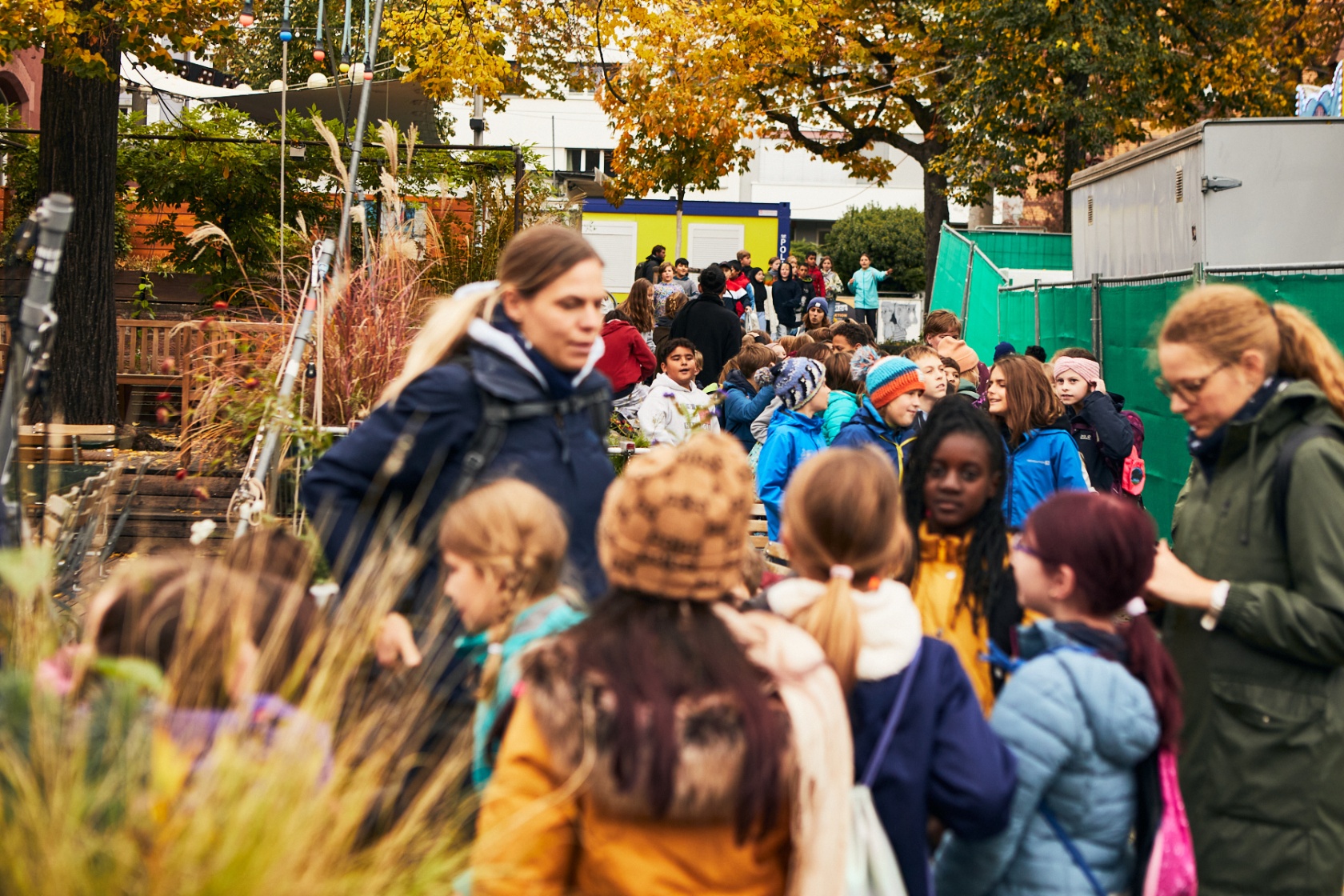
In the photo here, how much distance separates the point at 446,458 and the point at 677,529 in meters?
1.13

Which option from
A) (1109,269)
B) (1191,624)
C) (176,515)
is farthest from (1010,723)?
(1109,269)

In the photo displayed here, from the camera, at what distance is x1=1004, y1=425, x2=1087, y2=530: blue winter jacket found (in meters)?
5.61

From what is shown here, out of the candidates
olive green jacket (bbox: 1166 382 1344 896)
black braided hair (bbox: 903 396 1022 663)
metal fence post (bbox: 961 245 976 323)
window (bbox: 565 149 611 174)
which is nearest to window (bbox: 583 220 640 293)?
metal fence post (bbox: 961 245 976 323)

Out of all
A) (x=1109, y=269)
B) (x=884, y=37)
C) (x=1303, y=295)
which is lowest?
(x=1303, y=295)

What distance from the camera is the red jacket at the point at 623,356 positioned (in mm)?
9422

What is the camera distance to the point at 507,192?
10961mm

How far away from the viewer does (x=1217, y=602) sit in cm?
286

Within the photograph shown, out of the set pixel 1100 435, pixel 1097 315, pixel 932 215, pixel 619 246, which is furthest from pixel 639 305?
pixel 619 246

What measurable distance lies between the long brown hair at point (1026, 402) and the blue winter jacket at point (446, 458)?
3127 millimetres

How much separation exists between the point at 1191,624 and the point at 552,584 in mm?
1569

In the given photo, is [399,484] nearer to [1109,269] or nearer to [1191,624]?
[1191,624]

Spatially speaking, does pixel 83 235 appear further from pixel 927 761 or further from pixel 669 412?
pixel 927 761

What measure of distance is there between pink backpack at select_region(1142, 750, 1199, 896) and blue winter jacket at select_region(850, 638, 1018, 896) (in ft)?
1.52

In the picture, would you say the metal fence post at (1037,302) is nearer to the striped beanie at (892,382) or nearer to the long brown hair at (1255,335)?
the striped beanie at (892,382)
